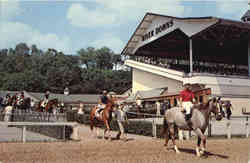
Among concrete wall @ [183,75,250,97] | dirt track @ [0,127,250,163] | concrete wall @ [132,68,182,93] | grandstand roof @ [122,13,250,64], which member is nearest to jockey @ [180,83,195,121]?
dirt track @ [0,127,250,163]

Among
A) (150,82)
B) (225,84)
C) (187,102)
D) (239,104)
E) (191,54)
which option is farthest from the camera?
(150,82)

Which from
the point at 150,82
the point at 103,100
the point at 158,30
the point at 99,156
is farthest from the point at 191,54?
the point at 99,156

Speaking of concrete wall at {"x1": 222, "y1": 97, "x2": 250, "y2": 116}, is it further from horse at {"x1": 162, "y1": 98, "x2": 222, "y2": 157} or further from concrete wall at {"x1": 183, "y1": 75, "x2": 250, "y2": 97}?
horse at {"x1": 162, "y1": 98, "x2": 222, "y2": 157}

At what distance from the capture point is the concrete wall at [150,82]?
3791 cm

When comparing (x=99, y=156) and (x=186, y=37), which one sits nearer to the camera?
(x=99, y=156)

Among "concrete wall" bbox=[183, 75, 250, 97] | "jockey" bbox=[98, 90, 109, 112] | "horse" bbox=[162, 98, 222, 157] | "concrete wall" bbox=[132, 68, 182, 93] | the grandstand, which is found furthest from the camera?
"concrete wall" bbox=[132, 68, 182, 93]

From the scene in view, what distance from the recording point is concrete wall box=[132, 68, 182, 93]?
3791cm

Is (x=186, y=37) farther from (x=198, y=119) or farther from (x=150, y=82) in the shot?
(x=198, y=119)

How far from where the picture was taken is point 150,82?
4409 cm

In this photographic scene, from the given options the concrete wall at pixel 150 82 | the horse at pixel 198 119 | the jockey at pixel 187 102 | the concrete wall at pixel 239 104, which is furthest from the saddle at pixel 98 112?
the concrete wall at pixel 150 82

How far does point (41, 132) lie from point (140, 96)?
30122 mm

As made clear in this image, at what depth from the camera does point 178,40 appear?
45406 millimetres

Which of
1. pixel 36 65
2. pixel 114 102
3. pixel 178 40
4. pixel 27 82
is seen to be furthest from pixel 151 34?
pixel 36 65

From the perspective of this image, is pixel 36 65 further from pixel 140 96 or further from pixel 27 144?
pixel 27 144
